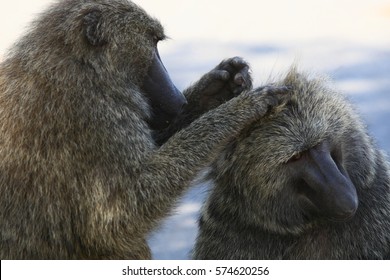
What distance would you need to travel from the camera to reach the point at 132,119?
5570 millimetres

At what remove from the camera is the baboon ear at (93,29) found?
5645mm

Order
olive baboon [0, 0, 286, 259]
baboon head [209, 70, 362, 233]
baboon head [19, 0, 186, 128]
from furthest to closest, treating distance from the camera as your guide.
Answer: baboon head [19, 0, 186, 128] < olive baboon [0, 0, 286, 259] < baboon head [209, 70, 362, 233]

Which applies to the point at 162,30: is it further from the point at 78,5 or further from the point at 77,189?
the point at 77,189

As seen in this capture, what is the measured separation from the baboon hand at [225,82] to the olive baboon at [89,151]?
1.28 feet

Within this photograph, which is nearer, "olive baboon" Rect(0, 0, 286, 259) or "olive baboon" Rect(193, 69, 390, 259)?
"olive baboon" Rect(193, 69, 390, 259)

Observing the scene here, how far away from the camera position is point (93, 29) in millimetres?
5676

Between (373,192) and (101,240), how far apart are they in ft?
6.23

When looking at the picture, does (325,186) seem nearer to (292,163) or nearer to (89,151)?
(292,163)

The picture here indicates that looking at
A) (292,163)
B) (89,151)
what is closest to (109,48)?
(89,151)

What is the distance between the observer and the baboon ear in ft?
18.5

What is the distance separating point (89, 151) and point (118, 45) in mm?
811

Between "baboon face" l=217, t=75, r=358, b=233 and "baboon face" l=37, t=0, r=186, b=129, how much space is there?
26.0 inches

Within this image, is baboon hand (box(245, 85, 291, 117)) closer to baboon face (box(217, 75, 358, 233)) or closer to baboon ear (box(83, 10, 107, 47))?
baboon face (box(217, 75, 358, 233))

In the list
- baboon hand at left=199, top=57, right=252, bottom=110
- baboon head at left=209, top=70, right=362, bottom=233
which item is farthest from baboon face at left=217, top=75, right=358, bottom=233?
baboon hand at left=199, top=57, right=252, bottom=110
